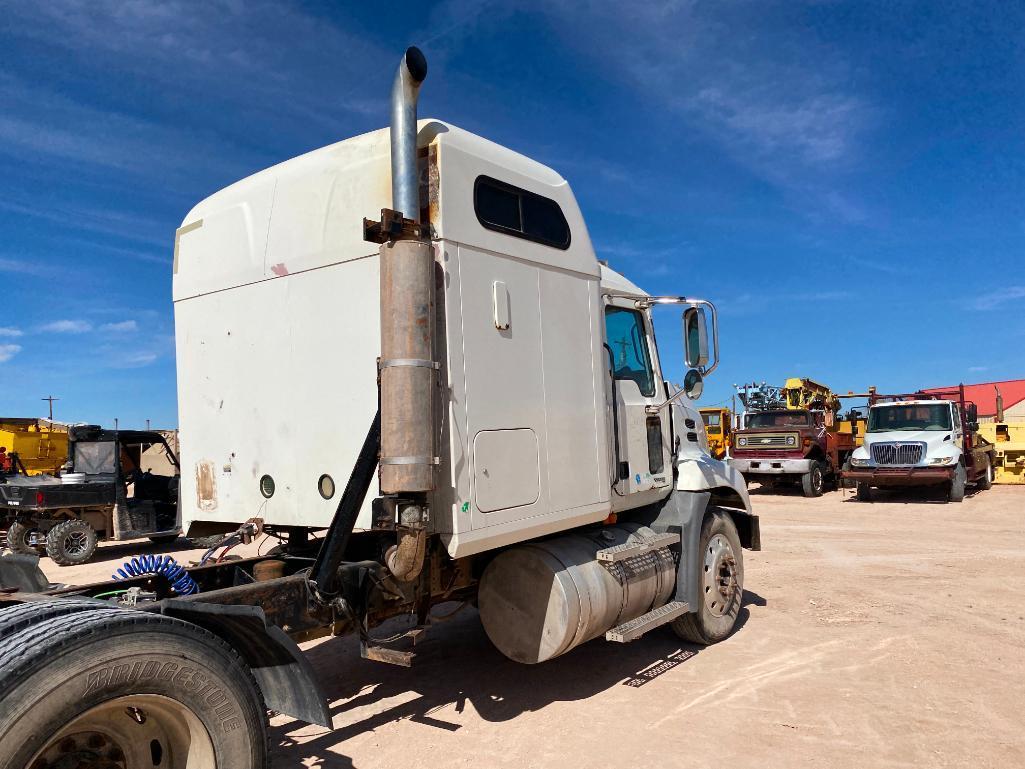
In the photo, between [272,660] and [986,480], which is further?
[986,480]

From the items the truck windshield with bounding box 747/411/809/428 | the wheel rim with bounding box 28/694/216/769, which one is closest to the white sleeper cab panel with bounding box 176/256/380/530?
the wheel rim with bounding box 28/694/216/769

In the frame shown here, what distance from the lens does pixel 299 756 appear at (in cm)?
431

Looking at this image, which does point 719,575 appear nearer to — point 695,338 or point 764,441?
point 695,338

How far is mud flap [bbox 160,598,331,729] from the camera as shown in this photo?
3338mm

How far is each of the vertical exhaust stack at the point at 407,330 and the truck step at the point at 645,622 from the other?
196 centimetres

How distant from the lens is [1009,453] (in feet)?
70.5

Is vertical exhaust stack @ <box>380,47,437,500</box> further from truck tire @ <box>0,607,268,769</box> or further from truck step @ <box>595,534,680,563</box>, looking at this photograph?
truck step @ <box>595,534,680,563</box>

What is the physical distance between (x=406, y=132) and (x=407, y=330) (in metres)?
1.07

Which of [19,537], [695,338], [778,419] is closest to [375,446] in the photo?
[695,338]

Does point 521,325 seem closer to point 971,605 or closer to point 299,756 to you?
point 299,756

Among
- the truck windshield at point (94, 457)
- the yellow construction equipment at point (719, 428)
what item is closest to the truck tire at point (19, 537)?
the truck windshield at point (94, 457)

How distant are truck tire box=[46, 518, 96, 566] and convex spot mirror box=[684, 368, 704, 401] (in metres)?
10.5

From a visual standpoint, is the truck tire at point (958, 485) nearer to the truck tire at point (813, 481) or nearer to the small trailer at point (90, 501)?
the truck tire at point (813, 481)

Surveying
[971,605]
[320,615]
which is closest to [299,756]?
[320,615]
